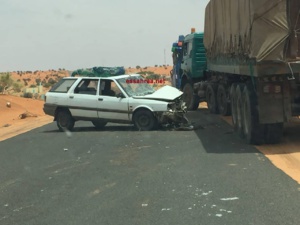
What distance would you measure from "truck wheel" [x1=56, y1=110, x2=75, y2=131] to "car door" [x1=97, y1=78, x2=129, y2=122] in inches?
46.5

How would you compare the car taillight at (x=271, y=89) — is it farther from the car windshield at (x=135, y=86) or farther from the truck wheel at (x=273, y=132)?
the car windshield at (x=135, y=86)

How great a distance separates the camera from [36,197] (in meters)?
7.25

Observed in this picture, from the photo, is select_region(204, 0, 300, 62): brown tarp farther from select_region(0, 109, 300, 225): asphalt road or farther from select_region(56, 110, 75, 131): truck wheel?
select_region(56, 110, 75, 131): truck wheel

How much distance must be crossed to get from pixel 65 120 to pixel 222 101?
6.59m

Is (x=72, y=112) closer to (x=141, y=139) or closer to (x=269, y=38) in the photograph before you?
(x=141, y=139)

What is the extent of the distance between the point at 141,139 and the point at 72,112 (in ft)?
12.5

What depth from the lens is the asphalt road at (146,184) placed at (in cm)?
597

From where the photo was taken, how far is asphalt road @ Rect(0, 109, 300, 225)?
5.97 meters

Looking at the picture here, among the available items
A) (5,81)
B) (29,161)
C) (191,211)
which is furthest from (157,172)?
(5,81)

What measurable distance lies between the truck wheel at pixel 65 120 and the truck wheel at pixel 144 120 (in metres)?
2.42

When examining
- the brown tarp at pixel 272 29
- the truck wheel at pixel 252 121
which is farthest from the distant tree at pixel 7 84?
the brown tarp at pixel 272 29

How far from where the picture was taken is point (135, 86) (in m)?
16.2

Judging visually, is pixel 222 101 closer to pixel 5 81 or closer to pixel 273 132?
pixel 273 132

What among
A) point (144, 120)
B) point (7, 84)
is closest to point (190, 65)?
point (144, 120)
